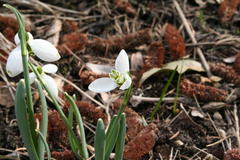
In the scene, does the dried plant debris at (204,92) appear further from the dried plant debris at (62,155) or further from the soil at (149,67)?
the dried plant debris at (62,155)

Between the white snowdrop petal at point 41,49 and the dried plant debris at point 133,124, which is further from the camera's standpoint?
the dried plant debris at point 133,124

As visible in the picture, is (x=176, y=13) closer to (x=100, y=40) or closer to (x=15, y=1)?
(x=100, y=40)

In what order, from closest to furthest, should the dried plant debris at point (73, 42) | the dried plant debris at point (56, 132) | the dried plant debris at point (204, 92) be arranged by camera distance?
the dried plant debris at point (56, 132), the dried plant debris at point (204, 92), the dried plant debris at point (73, 42)

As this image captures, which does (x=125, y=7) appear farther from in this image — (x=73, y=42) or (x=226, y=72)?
(x=226, y=72)

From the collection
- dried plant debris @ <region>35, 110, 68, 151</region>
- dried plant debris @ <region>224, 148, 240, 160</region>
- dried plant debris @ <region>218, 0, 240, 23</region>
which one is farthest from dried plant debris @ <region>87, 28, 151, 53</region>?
dried plant debris @ <region>224, 148, 240, 160</region>

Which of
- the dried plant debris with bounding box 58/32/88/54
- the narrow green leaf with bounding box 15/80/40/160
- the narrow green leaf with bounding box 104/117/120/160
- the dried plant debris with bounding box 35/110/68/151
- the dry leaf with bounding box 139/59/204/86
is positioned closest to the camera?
the narrow green leaf with bounding box 15/80/40/160

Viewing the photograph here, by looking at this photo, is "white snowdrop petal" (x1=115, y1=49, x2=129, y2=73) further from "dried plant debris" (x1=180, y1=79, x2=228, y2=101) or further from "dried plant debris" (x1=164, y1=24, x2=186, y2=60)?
"dried plant debris" (x1=164, y1=24, x2=186, y2=60)

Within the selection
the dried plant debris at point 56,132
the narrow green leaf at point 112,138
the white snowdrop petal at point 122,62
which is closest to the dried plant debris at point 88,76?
the dried plant debris at point 56,132
